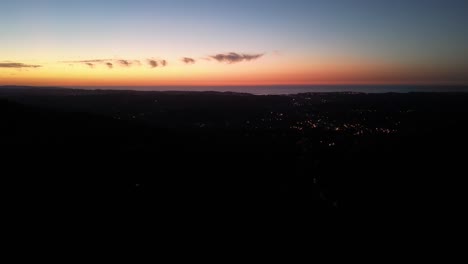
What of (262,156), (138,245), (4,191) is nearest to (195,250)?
(138,245)

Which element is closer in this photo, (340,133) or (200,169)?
(200,169)

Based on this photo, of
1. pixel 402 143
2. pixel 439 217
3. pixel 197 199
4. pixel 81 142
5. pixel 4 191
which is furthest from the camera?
pixel 402 143

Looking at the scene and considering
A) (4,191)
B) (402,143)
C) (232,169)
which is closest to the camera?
(4,191)

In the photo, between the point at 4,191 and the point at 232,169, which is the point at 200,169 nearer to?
the point at 232,169

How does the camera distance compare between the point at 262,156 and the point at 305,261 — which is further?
the point at 262,156

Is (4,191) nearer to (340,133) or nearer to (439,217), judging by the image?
(439,217)

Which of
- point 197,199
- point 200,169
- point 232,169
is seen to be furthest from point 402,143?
point 197,199

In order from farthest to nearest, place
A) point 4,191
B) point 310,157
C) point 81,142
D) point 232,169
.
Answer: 1. point 310,157
2. point 232,169
3. point 81,142
4. point 4,191

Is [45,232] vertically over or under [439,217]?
over

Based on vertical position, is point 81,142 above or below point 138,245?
above
